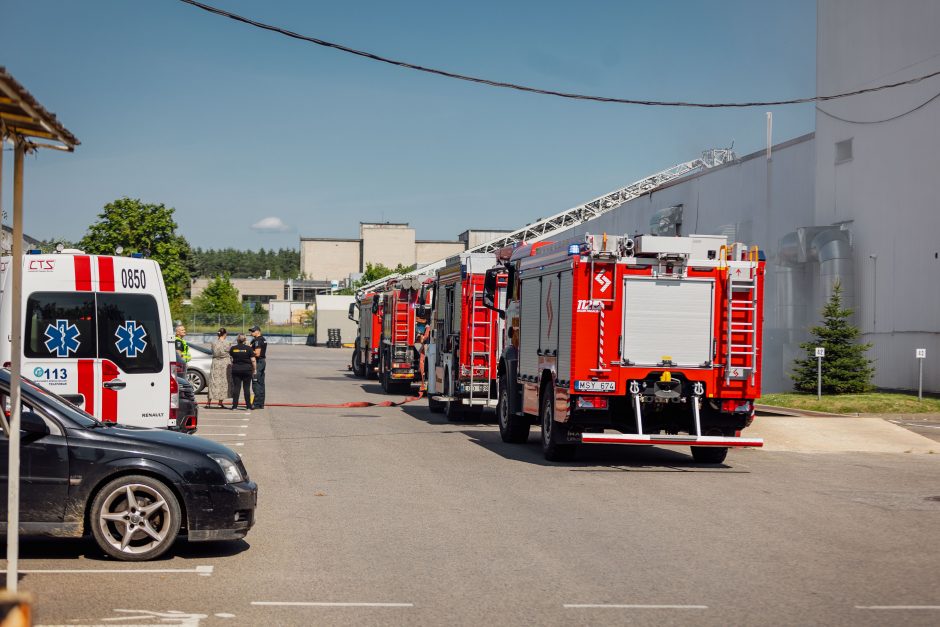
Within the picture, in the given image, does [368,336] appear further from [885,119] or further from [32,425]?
[32,425]

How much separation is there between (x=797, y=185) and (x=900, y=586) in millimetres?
29737

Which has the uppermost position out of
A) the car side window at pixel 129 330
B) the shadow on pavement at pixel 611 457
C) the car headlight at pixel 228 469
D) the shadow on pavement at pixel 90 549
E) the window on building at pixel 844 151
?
the window on building at pixel 844 151

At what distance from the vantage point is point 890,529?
34.5 feet

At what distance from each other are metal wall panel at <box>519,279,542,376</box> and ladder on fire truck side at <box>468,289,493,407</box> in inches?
126

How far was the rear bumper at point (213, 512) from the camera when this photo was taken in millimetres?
8367

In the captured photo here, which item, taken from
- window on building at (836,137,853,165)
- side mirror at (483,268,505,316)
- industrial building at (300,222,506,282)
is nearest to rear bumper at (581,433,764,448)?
side mirror at (483,268,505,316)

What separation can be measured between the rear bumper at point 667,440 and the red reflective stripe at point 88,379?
6.14 meters

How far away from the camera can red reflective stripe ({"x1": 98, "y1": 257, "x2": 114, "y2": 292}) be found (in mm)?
13000

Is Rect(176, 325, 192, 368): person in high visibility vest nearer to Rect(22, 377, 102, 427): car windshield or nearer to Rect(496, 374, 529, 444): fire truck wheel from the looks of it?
Rect(496, 374, 529, 444): fire truck wheel

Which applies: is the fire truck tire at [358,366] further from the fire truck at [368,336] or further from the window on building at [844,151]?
the window on building at [844,151]

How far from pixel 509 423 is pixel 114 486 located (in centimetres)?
1062

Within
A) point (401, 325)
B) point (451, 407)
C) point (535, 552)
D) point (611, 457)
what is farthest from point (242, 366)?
point (535, 552)

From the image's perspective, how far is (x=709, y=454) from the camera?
1627cm

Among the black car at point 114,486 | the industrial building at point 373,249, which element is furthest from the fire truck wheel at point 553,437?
the industrial building at point 373,249
